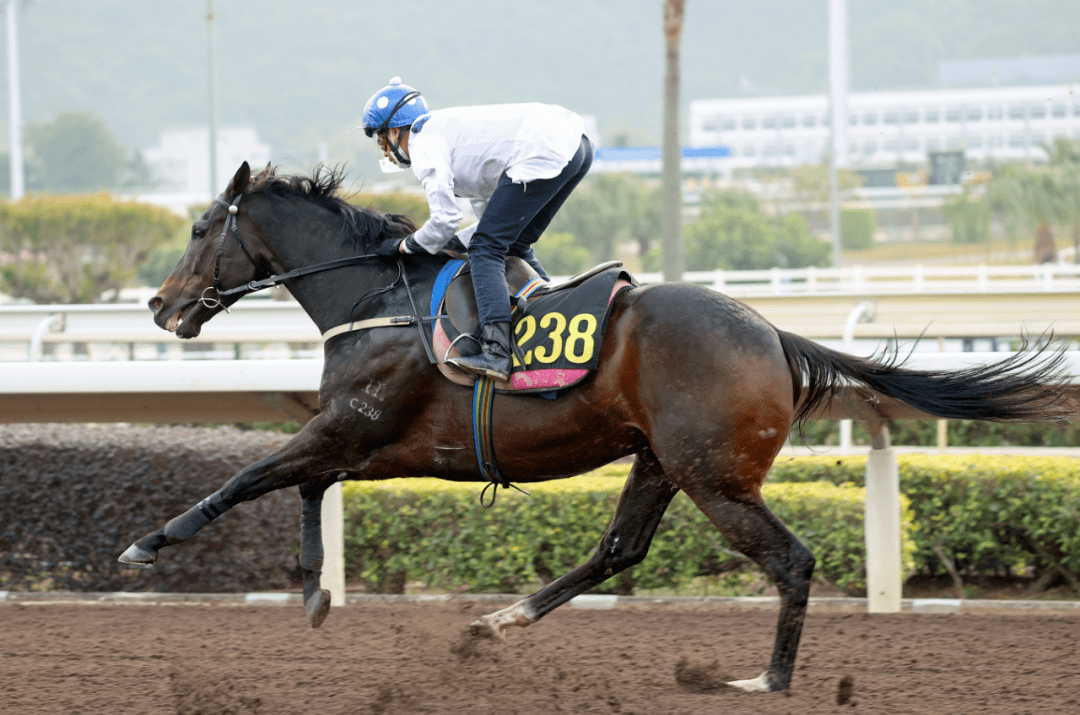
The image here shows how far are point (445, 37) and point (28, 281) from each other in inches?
6848

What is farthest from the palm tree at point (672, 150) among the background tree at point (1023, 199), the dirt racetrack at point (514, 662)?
the background tree at point (1023, 199)

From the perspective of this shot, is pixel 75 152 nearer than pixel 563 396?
No

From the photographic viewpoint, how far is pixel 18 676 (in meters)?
3.95

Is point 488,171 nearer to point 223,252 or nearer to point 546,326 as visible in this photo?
point 546,326

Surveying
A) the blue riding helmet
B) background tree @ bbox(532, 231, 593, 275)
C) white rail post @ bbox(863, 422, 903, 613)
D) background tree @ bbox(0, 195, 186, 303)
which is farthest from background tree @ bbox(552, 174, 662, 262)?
the blue riding helmet

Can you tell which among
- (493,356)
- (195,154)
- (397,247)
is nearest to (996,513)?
(493,356)

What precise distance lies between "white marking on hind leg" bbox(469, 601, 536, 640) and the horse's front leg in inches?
33.2

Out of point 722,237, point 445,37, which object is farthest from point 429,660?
point 445,37

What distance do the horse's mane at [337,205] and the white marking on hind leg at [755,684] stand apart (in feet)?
6.69

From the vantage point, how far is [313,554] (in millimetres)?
3947

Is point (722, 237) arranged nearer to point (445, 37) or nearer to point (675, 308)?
point (675, 308)

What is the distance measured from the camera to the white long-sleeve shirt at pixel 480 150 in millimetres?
3719

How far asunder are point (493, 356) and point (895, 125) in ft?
367

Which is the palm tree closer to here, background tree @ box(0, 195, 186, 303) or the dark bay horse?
the dark bay horse
